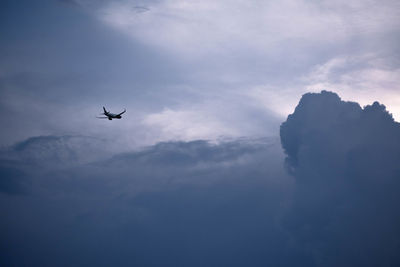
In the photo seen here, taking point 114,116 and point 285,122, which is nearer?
point 114,116

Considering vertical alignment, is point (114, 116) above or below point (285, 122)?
below

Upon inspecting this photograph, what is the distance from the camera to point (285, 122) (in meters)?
173

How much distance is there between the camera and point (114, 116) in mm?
65688

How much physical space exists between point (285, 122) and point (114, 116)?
442 feet
